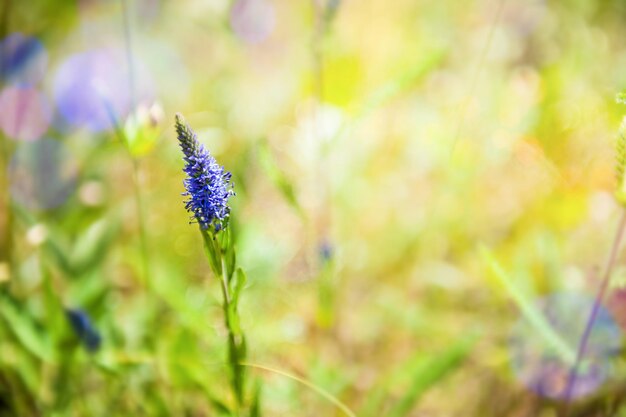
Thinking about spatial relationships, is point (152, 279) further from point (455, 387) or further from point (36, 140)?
point (455, 387)

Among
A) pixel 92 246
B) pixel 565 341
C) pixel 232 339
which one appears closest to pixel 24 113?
pixel 92 246

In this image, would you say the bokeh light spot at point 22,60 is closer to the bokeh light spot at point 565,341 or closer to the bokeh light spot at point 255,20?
the bokeh light spot at point 255,20

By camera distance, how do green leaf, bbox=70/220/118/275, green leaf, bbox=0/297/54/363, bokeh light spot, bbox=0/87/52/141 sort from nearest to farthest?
green leaf, bbox=0/297/54/363, green leaf, bbox=70/220/118/275, bokeh light spot, bbox=0/87/52/141

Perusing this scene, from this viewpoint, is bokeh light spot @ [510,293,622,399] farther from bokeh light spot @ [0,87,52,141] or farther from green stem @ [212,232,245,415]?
bokeh light spot @ [0,87,52,141]

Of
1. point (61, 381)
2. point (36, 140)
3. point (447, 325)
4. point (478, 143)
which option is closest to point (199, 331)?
point (61, 381)

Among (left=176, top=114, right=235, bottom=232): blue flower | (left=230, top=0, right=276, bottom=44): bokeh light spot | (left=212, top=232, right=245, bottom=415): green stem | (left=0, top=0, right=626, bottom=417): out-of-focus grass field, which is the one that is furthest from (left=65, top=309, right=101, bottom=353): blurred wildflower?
(left=230, top=0, right=276, bottom=44): bokeh light spot

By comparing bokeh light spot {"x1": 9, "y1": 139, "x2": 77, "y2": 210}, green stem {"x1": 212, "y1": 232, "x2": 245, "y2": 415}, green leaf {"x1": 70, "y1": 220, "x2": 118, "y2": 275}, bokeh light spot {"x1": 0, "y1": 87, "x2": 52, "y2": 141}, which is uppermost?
bokeh light spot {"x1": 0, "y1": 87, "x2": 52, "y2": 141}

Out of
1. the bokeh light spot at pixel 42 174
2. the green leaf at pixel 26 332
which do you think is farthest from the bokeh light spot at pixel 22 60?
the green leaf at pixel 26 332
